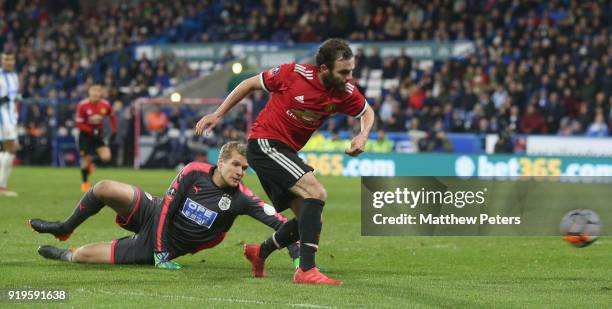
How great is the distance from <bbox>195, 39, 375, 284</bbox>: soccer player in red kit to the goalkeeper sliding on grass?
1.97 feet

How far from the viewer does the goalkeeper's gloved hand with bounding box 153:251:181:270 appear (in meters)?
9.20

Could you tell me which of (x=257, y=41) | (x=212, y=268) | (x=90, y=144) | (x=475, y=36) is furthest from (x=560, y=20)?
(x=212, y=268)

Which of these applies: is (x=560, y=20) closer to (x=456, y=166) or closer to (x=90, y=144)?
(x=456, y=166)

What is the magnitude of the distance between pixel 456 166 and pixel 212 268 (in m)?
17.7

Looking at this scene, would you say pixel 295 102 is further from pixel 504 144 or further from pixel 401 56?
pixel 401 56

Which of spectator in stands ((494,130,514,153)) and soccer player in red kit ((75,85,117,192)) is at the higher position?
soccer player in red kit ((75,85,117,192))

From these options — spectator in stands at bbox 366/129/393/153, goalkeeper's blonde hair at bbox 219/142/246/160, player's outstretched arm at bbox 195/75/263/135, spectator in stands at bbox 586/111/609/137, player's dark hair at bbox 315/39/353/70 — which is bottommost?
spectator in stands at bbox 366/129/393/153

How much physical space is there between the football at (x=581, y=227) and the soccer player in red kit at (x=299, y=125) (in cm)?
235

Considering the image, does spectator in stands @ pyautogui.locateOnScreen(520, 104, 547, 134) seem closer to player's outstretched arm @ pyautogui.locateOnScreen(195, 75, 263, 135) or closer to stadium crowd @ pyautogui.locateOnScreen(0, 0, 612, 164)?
stadium crowd @ pyautogui.locateOnScreen(0, 0, 612, 164)

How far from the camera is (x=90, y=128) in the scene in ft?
68.0

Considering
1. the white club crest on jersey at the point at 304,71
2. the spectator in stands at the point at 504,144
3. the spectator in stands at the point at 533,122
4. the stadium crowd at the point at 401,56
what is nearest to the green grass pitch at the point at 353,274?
the white club crest on jersey at the point at 304,71

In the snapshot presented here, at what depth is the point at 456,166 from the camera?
87.4 ft

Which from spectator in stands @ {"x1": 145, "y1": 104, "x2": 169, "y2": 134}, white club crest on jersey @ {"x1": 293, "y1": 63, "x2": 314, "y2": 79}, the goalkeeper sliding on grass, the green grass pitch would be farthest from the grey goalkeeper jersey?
spectator in stands @ {"x1": 145, "y1": 104, "x2": 169, "y2": 134}

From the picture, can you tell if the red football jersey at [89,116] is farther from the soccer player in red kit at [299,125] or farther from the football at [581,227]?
the soccer player in red kit at [299,125]
